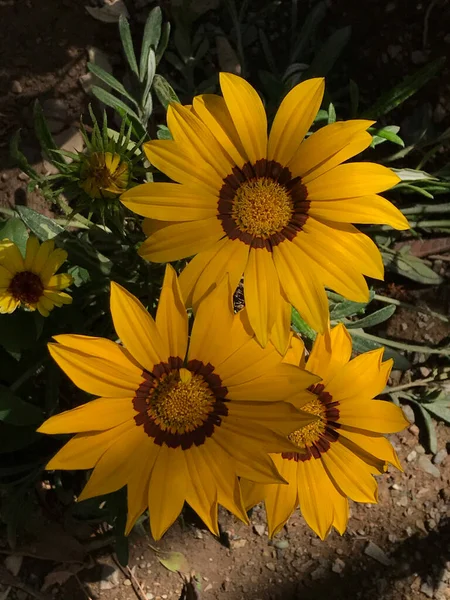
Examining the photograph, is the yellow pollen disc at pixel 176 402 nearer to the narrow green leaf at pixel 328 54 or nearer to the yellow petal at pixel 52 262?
the yellow petal at pixel 52 262

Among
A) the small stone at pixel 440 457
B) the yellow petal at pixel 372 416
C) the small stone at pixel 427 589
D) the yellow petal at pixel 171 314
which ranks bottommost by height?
the small stone at pixel 427 589

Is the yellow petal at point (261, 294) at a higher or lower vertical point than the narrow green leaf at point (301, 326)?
higher

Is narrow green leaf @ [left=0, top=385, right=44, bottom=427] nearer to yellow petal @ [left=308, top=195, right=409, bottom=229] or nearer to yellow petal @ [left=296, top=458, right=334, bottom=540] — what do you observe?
yellow petal @ [left=296, top=458, right=334, bottom=540]


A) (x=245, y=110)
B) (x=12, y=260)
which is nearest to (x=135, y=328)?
(x=12, y=260)

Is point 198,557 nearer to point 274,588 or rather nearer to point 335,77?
point 274,588

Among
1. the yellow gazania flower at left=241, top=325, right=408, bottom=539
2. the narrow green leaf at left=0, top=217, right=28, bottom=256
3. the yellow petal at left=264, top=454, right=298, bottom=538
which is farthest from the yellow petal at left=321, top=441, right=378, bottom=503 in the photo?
the narrow green leaf at left=0, top=217, right=28, bottom=256

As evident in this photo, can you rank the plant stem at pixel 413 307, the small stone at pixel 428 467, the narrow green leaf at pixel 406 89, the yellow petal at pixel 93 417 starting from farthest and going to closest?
the small stone at pixel 428 467 → the plant stem at pixel 413 307 → the narrow green leaf at pixel 406 89 → the yellow petal at pixel 93 417

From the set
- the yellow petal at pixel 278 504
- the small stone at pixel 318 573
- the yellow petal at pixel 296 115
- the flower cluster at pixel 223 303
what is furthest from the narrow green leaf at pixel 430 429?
the yellow petal at pixel 296 115
